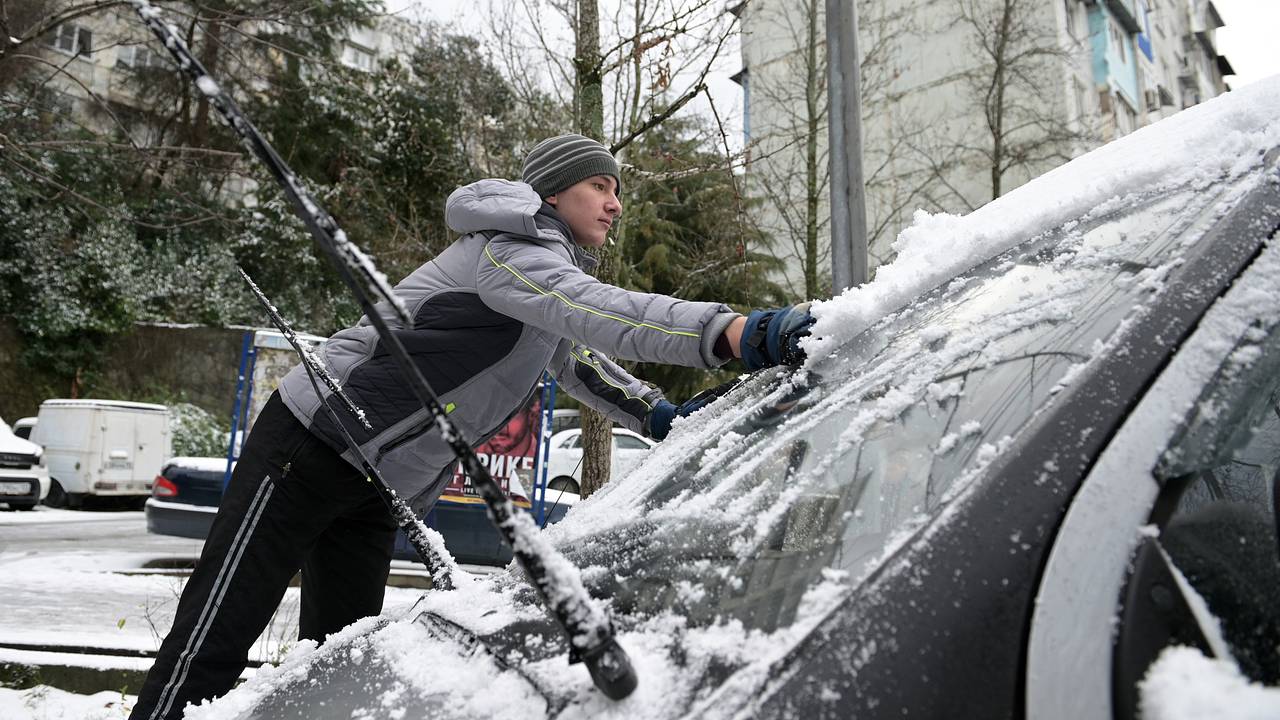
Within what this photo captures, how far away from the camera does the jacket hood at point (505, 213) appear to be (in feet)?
6.35

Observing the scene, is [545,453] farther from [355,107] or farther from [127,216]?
[355,107]

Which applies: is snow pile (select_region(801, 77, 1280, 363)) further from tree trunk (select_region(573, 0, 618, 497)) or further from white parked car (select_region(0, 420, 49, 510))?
white parked car (select_region(0, 420, 49, 510))

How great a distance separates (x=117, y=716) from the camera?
9.66 feet

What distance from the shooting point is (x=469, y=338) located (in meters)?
2.08

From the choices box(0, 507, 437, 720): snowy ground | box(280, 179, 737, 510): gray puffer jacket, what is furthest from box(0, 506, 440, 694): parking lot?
box(280, 179, 737, 510): gray puffer jacket

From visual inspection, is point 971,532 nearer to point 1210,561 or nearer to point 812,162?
point 1210,561

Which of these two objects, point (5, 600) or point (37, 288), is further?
point (37, 288)

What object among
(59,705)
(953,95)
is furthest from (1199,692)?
(953,95)

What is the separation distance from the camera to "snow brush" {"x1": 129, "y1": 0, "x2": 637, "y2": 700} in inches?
32.4

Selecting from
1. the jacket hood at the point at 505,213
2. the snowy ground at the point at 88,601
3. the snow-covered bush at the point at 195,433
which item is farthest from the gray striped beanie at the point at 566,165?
the snow-covered bush at the point at 195,433

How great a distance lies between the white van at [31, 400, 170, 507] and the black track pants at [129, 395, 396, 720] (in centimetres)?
1292

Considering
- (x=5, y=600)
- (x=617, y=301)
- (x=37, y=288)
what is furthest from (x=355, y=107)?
(x=617, y=301)

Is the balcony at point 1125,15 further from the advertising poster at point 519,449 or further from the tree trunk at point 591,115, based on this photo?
the tree trunk at point 591,115

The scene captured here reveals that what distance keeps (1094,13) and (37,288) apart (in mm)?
22663
